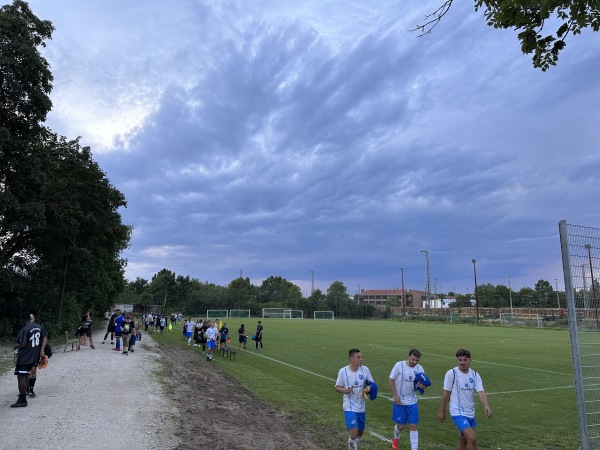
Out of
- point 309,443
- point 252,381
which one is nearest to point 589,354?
point 309,443

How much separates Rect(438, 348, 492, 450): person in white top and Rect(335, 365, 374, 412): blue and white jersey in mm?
1150

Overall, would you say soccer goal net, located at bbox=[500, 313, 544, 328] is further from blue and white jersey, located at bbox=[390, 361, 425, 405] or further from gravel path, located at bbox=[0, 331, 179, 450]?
blue and white jersey, located at bbox=[390, 361, 425, 405]

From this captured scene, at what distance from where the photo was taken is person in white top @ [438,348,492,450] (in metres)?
5.99

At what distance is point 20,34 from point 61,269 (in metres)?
14.7

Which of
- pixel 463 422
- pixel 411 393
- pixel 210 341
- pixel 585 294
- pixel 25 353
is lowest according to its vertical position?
pixel 210 341

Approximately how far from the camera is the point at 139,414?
8805mm

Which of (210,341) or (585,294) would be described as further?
(210,341)

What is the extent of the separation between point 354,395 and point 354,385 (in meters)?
0.14

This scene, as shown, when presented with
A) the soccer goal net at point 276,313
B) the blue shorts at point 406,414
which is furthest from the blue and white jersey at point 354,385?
the soccer goal net at point 276,313

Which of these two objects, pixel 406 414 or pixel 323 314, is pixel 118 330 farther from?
pixel 323 314

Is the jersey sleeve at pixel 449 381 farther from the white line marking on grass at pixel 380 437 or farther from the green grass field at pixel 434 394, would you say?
the white line marking on grass at pixel 380 437

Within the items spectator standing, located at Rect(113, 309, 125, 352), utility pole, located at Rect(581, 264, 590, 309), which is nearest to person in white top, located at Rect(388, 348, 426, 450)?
utility pole, located at Rect(581, 264, 590, 309)

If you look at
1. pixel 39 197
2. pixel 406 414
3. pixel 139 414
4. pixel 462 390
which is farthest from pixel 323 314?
pixel 462 390

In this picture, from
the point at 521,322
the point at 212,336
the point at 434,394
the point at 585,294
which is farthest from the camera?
the point at 521,322
